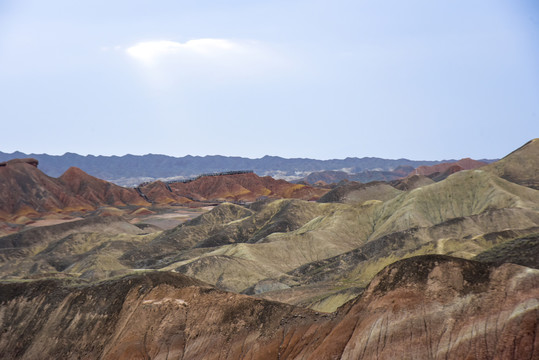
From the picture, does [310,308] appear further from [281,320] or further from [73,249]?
[73,249]

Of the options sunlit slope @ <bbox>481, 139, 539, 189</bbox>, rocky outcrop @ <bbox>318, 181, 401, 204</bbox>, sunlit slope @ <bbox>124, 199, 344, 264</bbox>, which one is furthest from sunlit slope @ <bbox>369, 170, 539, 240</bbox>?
rocky outcrop @ <bbox>318, 181, 401, 204</bbox>

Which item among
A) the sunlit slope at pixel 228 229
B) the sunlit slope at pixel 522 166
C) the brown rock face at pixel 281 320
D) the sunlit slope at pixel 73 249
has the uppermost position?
the sunlit slope at pixel 522 166

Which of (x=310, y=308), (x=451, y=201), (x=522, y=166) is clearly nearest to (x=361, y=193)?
(x=522, y=166)

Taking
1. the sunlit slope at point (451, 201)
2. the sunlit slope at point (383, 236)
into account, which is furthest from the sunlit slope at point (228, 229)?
the sunlit slope at point (451, 201)

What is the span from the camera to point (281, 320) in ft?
124

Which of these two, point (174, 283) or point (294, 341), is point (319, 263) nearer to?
point (174, 283)

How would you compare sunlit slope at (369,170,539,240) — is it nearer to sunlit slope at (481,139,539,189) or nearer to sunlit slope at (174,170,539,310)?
sunlit slope at (174,170,539,310)

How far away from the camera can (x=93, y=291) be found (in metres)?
45.4

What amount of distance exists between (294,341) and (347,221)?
84.0 meters

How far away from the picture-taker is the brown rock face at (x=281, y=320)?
30062 mm

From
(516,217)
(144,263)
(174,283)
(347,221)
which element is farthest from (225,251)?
(174,283)

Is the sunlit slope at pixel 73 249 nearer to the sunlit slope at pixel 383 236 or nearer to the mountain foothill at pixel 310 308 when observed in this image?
the mountain foothill at pixel 310 308

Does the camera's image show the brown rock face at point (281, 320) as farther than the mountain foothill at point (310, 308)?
No

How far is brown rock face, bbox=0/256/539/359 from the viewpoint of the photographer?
30062mm
